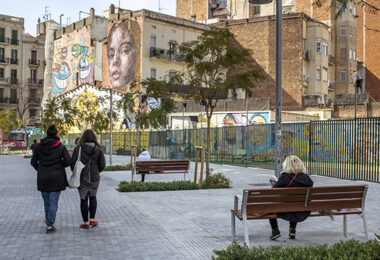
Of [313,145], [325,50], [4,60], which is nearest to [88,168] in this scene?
[313,145]

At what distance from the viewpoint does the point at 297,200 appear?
23.1 feet

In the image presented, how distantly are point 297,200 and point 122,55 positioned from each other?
4630cm

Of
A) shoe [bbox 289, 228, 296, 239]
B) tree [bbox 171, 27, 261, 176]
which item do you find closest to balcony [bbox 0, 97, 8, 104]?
tree [bbox 171, 27, 261, 176]

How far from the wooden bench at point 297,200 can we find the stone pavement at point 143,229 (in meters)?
0.48

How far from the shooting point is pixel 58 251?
652 centimetres

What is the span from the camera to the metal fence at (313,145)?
55.7ft

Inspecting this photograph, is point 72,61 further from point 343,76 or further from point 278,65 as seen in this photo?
point 278,65

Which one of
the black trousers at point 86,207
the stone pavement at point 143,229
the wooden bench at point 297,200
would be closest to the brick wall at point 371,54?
the stone pavement at point 143,229

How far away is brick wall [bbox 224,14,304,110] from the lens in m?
53.6

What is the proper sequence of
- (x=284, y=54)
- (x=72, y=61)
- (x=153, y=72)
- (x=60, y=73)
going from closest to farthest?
(x=153, y=72), (x=284, y=54), (x=72, y=61), (x=60, y=73)

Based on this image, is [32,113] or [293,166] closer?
[293,166]

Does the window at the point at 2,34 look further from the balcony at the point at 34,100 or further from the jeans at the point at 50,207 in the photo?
the jeans at the point at 50,207

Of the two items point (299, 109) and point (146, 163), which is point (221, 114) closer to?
point (299, 109)

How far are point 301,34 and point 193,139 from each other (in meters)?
26.1
